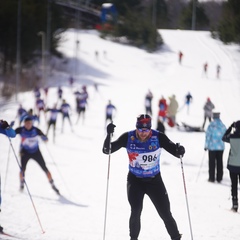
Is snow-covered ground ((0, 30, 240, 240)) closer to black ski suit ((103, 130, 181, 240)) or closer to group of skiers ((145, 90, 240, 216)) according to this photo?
group of skiers ((145, 90, 240, 216))

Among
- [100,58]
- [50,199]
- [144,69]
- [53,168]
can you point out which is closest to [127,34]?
[144,69]

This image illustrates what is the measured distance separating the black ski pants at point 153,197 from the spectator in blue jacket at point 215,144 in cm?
419

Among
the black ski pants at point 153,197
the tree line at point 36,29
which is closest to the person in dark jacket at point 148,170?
the black ski pants at point 153,197

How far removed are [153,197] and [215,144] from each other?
14.3ft

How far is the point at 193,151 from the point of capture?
1191cm

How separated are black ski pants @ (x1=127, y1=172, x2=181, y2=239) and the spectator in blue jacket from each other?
419 cm

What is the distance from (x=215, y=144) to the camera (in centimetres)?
841

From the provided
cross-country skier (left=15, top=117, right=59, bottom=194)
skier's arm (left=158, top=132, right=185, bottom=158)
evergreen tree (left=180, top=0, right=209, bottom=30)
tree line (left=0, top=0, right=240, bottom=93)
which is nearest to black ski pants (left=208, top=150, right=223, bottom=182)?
evergreen tree (left=180, top=0, right=209, bottom=30)

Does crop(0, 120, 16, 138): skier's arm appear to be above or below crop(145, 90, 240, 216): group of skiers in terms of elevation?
above

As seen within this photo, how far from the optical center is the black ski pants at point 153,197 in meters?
4.43

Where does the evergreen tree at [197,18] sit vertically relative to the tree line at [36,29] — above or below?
below

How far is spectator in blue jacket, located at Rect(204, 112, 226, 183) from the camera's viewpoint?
A: 8328 millimetres

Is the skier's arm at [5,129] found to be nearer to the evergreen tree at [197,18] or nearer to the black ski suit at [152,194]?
the black ski suit at [152,194]

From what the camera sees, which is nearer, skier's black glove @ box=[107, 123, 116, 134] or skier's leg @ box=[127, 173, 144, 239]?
skier's leg @ box=[127, 173, 144, 239]
